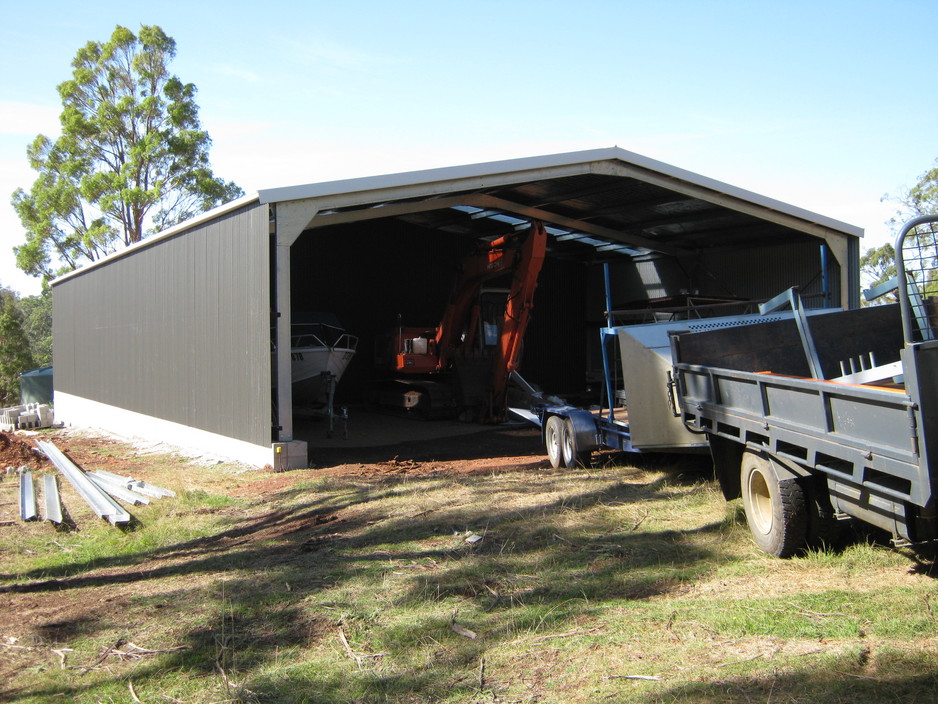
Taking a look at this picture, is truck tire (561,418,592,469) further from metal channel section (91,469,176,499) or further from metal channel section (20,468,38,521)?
metal channel section (20,468,38,521)

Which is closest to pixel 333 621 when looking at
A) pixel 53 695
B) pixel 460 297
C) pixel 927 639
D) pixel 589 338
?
pixel 53 695

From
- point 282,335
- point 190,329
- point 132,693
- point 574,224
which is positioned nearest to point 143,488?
point 282,335

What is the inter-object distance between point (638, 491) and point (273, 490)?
455 cm

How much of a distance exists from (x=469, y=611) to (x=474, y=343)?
13.5m

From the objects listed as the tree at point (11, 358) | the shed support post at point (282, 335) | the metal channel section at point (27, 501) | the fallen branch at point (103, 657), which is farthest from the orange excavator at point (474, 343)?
the tree at point (11, 358)

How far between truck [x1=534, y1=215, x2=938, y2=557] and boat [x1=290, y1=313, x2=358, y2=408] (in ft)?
31.3

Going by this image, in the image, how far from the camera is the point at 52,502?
28.5ft

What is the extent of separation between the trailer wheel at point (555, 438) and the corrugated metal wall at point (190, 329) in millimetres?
4102

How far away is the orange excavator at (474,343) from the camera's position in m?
16.0

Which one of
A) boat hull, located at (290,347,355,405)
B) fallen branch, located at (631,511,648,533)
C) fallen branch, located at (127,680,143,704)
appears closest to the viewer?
fallen branch, located at (127,680,143,704)

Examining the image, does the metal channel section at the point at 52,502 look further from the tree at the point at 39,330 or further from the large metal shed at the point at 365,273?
the tree at the point at 39,330

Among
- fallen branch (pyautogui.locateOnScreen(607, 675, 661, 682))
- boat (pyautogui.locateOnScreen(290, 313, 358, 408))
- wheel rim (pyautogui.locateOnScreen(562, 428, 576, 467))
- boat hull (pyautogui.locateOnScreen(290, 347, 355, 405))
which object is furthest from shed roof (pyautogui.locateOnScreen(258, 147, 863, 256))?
fallen branch (pyautogui.locateOnScreen(607, 675, 661, 682))

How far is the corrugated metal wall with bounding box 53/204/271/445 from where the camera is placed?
39.4 ft

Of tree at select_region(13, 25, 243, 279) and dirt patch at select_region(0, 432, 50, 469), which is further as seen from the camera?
tree at select_region(13, 25, 243, 279)
